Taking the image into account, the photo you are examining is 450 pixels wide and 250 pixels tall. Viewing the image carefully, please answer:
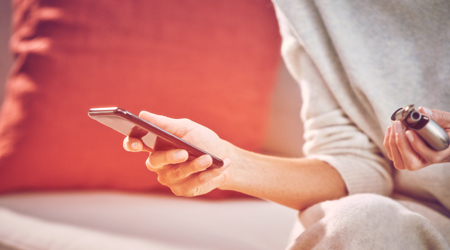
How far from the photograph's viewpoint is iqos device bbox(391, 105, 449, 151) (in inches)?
11.9

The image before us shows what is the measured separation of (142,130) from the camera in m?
0.31

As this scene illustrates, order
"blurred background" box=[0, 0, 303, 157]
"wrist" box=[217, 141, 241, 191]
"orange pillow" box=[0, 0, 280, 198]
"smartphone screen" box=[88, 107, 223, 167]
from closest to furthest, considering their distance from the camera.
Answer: "smartphone screen" box=[88, 107, 223, 167], "wrist" box=[217, 141, 241, 191], "orange pillow" box=[0, 0, 280, 198], "blurred background" box=[0, 0, 303, 157]

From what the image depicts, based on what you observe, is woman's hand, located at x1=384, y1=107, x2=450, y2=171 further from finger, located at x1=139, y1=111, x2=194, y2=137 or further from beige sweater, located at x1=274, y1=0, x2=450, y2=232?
finger, located at x1=139, y1=111, x2=194, y2=137

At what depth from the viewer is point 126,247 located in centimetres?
47

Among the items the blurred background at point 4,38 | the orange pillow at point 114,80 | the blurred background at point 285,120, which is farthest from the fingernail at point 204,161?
the blurred background at point 4,38

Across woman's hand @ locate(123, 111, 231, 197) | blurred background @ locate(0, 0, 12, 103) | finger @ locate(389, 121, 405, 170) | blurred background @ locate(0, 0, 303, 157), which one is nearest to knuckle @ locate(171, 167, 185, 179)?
woman's hand @ locate(123, 111, 231, 197)

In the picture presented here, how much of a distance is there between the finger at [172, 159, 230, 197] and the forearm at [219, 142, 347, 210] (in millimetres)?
32

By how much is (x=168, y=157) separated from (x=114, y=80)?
0.38m

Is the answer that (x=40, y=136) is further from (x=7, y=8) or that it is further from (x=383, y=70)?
(x=383, y=70)

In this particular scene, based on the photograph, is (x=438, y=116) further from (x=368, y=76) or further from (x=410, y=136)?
(x=368, y=76)

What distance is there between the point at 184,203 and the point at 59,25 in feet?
1.61

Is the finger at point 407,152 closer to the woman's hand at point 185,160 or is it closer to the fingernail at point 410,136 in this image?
the fingernail at point 410,136

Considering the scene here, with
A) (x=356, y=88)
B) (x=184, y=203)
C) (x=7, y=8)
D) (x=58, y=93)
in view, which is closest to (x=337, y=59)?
(x=356, y=88)

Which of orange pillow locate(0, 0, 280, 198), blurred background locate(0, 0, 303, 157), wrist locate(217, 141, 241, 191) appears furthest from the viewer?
blurred background locate(0, 0, 303, 157)
